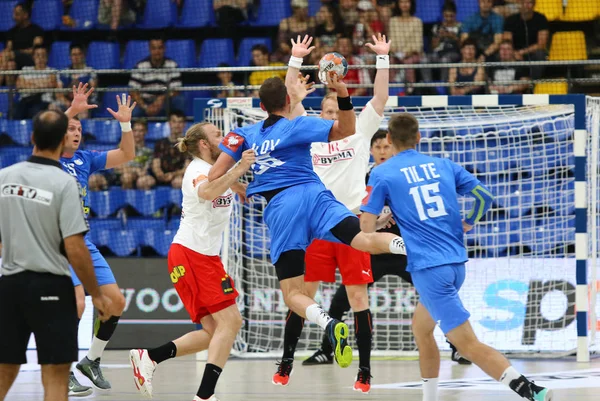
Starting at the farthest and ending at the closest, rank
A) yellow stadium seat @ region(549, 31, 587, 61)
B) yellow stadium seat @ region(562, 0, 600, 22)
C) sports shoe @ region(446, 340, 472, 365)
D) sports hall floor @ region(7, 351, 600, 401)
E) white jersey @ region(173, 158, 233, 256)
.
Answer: yellow stadium seat @ region(562, 0, 600, 22) < yellow stadium seat @ region(549, 31, 587, 61) < sports shoe @ region(446, 340, 472, 365) < sports hall floor @ region(7, 351, 600, 401) < white jersey @ region(173, 158, 233, 256)

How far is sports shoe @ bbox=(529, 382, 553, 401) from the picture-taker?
18.7ft

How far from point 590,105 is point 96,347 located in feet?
20.6

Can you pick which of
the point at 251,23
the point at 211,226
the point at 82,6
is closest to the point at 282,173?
the point at 211,226

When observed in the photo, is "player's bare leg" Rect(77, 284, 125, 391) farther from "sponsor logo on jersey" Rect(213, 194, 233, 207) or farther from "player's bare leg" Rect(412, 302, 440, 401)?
"player's bare leg" Rect(412, 302, 440, 401)

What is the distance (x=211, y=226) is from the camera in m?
7.45

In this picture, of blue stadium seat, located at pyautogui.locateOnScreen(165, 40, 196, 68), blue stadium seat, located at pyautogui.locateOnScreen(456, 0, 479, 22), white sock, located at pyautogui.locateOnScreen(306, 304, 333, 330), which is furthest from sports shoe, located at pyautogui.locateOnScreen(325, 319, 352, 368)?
blue stadium seat, located at pyautogui.locateOnScreen(165, 40, 196, 68)

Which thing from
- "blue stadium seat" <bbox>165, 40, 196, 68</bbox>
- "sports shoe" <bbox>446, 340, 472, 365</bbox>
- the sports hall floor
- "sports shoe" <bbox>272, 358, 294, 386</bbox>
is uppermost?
"blue stadium seat" <bbox>165, 40, 196, 68</bbox>

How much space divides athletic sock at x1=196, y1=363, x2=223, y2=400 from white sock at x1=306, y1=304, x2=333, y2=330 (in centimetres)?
76

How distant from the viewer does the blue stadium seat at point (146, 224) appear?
13.6 meters

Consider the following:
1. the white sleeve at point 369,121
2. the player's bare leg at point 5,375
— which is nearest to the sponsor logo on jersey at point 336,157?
the white sleeve at point 369,121

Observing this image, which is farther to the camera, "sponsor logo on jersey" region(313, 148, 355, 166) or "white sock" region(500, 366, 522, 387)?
"sponsor logo on jersey" region(313, 148, 355, 166)

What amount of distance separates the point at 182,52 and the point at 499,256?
23.6 ft

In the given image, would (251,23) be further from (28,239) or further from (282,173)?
(28,239)

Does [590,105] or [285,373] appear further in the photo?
[590,105]
